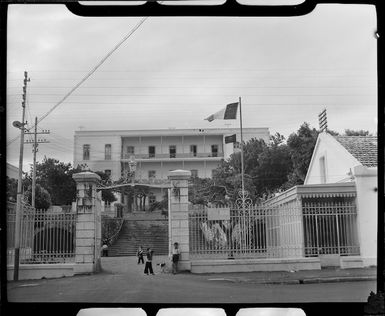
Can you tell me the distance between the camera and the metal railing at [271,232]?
178 inches

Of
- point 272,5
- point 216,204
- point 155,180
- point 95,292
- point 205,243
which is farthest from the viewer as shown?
point 205,243

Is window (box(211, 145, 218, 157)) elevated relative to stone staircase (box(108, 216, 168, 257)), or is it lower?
elevated

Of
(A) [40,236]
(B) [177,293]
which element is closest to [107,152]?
(B) [177,293]

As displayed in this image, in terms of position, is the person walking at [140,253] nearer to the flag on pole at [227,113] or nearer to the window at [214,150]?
the window at [214,150]

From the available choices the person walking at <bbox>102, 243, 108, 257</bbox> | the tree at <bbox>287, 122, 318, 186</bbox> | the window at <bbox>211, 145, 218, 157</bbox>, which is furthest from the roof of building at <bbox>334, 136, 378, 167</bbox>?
the person walking at <bbox>102, 243, 108, 257</bbox>

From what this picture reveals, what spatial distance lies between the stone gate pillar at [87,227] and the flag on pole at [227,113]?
68 cm

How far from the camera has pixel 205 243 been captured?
8.29 m

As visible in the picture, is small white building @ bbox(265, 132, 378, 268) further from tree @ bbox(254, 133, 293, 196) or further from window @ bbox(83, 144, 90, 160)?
window @ bbox(83, 144, 90, 160)

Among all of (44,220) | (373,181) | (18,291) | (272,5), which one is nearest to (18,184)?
(18,291)

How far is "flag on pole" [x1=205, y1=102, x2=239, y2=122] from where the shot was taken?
6.60ft

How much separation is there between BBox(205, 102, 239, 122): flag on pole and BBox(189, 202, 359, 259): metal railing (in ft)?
4.36

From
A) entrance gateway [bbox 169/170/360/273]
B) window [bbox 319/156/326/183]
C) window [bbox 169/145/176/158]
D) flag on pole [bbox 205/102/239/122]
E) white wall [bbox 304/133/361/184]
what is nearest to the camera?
flag on pole [bbox 205/102/239/122]

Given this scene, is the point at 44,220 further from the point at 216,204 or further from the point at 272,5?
the point at 216,204

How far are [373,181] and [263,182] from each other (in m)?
2.10
